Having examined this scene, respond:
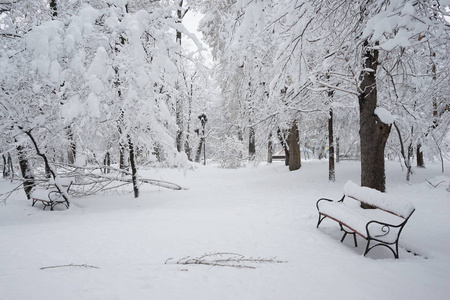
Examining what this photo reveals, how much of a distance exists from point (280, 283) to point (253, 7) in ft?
10.3

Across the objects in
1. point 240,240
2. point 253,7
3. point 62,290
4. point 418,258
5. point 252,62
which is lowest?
point 418,258

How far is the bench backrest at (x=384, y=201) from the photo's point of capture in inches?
163

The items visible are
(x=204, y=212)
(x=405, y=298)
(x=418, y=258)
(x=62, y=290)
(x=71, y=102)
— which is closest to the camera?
(x=62, y=290)

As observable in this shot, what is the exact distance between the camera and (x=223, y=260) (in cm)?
372

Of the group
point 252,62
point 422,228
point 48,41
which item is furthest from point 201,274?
point 252,62

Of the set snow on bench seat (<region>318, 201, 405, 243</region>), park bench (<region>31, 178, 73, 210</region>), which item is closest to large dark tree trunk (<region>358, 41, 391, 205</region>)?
snow on bench seat (<region>318, 201, 405, 243</region>)

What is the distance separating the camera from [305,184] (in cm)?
1098

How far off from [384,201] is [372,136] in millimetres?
2740

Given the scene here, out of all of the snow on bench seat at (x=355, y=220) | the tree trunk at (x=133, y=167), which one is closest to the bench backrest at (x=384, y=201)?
the snow on bench seat at (x=355, y=220)

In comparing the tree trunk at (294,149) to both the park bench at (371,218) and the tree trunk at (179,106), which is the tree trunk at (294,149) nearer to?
the tree trunk at (179,106)

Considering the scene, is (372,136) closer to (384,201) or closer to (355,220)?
(384,201)

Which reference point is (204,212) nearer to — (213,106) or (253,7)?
(253,7)

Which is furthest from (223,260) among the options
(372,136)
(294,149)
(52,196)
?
(294,149)

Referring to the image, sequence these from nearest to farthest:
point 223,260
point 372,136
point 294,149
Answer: point 223,260
point 372,136
point 294,149
